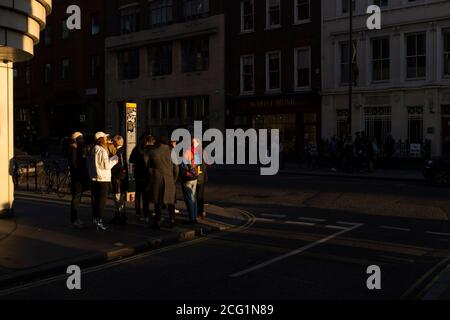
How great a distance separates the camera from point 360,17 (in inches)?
1204

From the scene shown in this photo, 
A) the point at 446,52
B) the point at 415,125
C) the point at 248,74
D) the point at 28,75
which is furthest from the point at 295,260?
the point at 28,75

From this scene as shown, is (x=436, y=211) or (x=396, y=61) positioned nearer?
(x=436, y=211)

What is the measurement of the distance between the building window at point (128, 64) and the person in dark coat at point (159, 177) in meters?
33.3

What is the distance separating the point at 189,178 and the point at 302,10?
24.2 m

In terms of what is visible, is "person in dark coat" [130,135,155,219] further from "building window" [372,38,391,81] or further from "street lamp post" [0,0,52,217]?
"building window" [372,38,391,81]

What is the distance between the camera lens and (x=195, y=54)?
127ft

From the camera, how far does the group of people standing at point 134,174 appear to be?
1066 cm

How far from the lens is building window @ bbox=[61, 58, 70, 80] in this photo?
47631 mm

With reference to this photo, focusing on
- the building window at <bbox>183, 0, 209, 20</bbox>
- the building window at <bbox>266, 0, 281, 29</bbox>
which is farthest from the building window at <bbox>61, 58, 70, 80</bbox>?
the building window at <bbox>266, 0, 281, 29</bbox>

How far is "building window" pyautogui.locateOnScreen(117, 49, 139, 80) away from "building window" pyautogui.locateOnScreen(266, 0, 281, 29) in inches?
505
